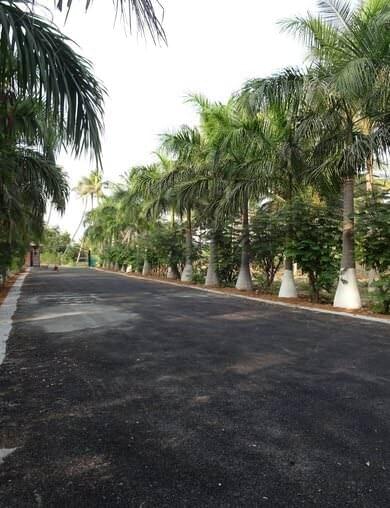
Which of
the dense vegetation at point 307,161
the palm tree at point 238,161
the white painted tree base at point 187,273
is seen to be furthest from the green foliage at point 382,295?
the white painted tree base at point 187,273

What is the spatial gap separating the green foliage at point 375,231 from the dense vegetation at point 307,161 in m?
0.03

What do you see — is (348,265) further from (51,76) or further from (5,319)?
(51,76)

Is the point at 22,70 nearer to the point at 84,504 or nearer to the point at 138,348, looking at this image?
the point at 84,504

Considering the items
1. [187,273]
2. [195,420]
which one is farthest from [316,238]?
[187,273]

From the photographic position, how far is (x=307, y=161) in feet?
39.4

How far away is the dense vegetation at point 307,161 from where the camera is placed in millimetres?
9922

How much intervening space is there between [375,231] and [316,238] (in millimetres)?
2585

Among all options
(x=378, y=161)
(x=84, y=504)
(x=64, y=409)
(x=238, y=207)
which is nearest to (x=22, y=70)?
(x=64, y=409)

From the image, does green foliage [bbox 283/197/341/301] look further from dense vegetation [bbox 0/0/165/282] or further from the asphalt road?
dense vegetation [bbox 0/0/165/282]

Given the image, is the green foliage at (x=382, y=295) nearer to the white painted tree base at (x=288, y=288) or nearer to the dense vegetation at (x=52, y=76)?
the white painted tree base at (x=288, y=288)

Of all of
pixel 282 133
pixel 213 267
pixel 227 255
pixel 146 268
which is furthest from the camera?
pixel 146 268

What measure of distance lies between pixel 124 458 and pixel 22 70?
10.0 feet

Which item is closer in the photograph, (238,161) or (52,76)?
(52,76)

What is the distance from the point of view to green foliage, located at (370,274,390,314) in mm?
9675
